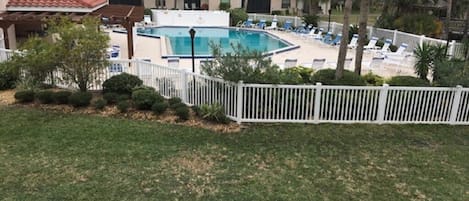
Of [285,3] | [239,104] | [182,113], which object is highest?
[285,3]

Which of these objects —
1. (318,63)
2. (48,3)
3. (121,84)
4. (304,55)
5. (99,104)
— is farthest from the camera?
(304,55)

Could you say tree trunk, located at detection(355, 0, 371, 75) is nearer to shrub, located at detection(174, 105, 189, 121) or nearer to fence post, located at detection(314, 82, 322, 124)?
fence post, located at detection(314, 82, 322, 124)

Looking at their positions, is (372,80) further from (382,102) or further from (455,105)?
(382,102)

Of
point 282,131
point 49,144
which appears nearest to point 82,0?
point 49,144

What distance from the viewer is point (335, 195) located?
6.91 meters

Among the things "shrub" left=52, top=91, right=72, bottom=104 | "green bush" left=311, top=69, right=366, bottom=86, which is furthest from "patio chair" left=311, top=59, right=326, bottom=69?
"shrub" left=52, top=91, right=72, bottom=104

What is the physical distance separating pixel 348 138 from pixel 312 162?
1.88 metres

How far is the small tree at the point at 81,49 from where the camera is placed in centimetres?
1112

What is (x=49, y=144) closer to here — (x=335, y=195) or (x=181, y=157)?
(x=181, y=157)

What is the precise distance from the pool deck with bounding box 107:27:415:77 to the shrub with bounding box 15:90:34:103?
23.1 ft

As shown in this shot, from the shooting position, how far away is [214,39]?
28625 millimetres

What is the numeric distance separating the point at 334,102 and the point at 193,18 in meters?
24.7

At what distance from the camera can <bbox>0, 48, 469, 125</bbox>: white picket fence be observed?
10273 millimetres

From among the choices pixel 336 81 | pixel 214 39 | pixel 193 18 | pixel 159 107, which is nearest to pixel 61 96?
pixel 159 107
